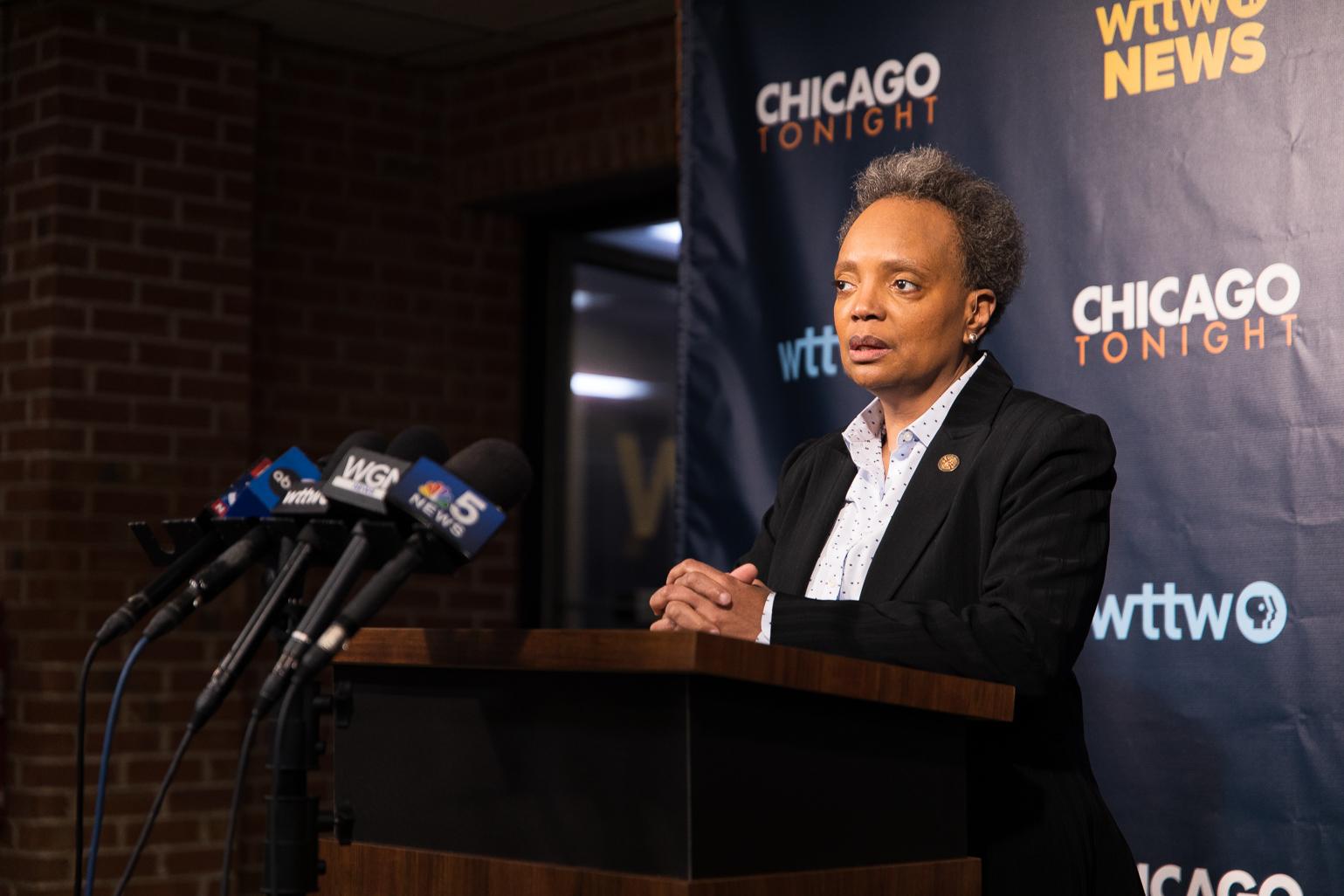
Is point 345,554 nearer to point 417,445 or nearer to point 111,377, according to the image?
point 417,445

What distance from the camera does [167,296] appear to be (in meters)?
4.90

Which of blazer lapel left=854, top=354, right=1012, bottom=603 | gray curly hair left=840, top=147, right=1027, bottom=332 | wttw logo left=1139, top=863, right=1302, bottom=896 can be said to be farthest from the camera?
wttw logo left=1139, top=863, right=1302, bottom=896

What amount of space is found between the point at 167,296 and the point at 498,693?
3.50 m

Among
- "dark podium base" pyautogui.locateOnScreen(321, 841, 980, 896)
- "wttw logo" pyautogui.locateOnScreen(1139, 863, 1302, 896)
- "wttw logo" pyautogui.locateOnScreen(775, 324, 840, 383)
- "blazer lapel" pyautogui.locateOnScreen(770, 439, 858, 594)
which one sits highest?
"wttw logo" pyautogui.locateOnScreen(775, 324, 840, 383)

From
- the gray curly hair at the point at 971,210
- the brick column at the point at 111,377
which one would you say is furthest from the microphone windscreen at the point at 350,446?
the brick column at the point at 111,377

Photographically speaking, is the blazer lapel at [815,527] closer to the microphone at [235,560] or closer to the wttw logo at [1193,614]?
the wttw logo at [1193,614]

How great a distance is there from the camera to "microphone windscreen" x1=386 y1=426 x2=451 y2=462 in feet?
6.06

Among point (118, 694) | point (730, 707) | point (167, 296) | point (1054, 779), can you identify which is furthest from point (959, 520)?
point (167, 296)

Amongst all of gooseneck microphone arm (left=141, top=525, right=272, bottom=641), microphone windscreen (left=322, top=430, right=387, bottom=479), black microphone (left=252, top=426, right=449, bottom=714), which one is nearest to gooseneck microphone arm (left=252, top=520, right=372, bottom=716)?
black microphone (left=252, top=426, right=449, bottom=714)

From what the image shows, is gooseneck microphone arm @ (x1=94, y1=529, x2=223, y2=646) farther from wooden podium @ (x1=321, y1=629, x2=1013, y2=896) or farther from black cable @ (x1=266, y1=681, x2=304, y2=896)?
black cable @ (x1=266, y1=681, x2=304, y2=896)

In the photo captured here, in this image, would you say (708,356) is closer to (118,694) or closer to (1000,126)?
(1000,126)

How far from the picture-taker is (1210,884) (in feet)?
8.96

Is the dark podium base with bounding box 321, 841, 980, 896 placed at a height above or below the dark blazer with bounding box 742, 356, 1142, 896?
below

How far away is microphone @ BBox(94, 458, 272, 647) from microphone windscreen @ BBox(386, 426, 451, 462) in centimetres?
16
